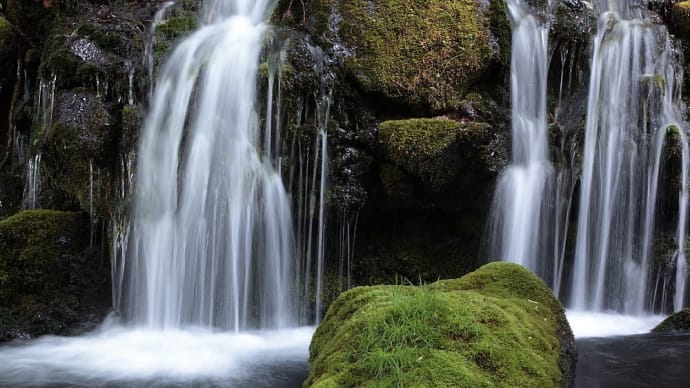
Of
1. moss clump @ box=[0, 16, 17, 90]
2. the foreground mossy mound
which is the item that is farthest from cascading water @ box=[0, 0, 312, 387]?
moss clump @ box=[0, 16, 17, 90]

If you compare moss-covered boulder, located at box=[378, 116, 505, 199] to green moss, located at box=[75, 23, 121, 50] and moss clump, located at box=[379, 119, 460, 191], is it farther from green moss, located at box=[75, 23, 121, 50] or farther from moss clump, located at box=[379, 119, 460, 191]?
green moss, located at box=[75, 23, 121, 50]

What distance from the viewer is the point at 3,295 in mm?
7336

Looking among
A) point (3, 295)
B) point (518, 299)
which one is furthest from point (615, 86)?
point (3, 295)

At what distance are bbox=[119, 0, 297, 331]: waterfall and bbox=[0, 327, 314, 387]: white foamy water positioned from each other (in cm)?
33

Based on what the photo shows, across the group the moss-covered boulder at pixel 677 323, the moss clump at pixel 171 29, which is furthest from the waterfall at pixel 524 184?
the moss clump at pixel 171 29

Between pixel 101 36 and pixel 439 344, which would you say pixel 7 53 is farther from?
pixel 439 344

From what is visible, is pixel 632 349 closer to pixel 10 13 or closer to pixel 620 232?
pixel 620 232

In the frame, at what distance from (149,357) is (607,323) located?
5354 mm

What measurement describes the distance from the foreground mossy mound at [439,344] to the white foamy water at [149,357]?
2201mm

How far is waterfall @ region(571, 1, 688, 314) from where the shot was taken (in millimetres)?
7926

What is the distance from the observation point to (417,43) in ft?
26.0

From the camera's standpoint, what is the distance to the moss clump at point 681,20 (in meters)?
9.05

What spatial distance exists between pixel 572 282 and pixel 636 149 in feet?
6.58

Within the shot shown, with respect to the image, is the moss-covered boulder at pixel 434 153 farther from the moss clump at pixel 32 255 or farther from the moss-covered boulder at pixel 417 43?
the moss clump at pixel 32 255
